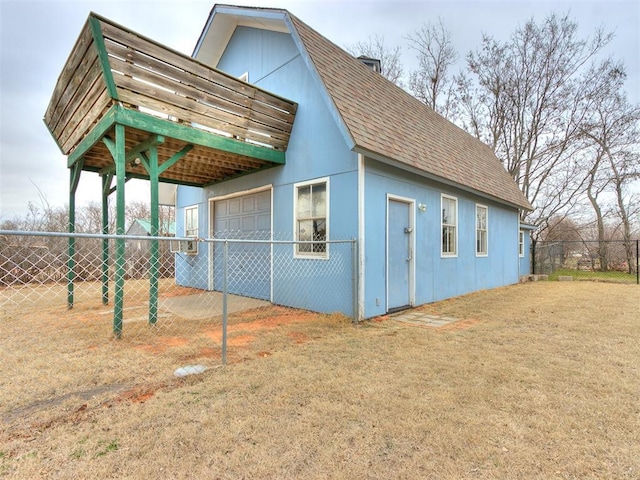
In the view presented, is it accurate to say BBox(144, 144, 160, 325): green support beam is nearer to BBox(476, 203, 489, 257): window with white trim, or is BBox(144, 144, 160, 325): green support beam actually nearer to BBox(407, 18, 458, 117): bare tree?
BBox(476, 203, 489, 257): window with white trim

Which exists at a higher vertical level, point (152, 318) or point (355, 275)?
point (355, 275)

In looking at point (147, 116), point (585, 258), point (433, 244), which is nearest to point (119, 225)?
point (147, 116)

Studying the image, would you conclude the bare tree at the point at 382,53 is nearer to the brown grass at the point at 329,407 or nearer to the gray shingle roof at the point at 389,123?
the gray shingle roof at the point at 389,123

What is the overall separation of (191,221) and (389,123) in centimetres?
620

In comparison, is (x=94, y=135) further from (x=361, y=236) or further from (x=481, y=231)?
(x=481, y=231)

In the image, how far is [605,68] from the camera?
16156 mm

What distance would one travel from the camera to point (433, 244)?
7242mm

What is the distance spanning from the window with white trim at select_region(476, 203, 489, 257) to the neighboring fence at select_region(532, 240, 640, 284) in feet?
23.2

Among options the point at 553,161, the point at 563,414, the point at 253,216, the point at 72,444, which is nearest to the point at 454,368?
the point at 563,414

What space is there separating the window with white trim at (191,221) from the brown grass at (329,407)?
5054mm

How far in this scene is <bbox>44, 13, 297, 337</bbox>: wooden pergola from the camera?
426 centimetres

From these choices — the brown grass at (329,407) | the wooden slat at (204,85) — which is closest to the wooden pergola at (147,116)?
the wooden slat at (204,85)

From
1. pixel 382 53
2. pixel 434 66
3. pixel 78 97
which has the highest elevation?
pixel 382 53

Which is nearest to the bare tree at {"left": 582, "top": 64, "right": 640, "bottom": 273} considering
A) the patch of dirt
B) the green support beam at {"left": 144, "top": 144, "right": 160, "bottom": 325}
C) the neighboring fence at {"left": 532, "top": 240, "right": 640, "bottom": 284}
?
the neighboring fence at {"left": 532, "top": 240, "right": 640, "bottom": 284}
